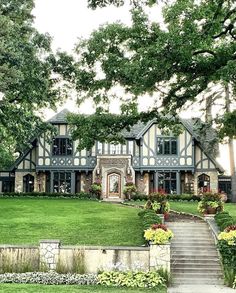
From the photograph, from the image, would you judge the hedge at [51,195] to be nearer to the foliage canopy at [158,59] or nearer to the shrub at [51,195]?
the shrub at [51,195]

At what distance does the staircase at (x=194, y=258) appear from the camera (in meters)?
17.0

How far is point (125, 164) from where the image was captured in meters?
42.0

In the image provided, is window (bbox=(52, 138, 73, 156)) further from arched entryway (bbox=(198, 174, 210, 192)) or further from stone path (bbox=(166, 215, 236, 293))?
stone path (bbox=(166, 215, 236, 293))

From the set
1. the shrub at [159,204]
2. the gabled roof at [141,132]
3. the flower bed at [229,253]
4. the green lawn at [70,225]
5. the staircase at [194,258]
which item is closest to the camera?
the flower bed at [229,253]

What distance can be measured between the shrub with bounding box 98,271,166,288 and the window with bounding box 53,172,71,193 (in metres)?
27.7

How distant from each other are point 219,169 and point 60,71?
17462mm

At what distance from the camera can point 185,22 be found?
13.9 m

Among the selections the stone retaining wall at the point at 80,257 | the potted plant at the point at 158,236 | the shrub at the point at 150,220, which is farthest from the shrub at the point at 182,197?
the stone retaining wall at the point at 80,257

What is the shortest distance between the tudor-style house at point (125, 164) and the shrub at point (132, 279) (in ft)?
83.9

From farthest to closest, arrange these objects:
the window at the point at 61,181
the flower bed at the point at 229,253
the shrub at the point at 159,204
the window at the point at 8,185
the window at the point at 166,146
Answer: the window at the point at 8,185 < the window at the point at 61,181 < the window at the point at 166,146 < the shrub at the point at 159,204 < the flower bed at the point at 229,253

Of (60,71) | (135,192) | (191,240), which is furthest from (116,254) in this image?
(135,192)

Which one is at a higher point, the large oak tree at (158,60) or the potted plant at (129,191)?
the large oak tree at (158,60)

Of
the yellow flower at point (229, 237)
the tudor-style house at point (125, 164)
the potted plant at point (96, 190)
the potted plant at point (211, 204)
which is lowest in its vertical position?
the yellow flower at point (229, 237)

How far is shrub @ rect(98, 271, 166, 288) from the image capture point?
15.3m
